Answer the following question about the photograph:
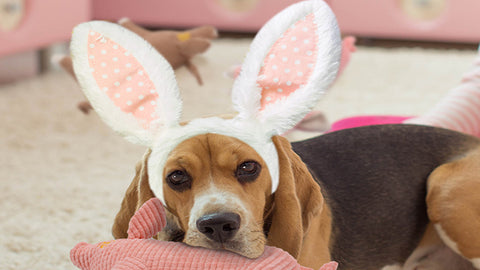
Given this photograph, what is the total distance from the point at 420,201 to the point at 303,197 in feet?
1.24

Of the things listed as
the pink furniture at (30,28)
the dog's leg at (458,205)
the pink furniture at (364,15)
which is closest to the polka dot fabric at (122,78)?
the dog's leg at (458,205)

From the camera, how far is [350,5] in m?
4.47

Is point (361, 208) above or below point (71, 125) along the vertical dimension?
above

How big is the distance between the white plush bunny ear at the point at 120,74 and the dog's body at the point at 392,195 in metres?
0.35

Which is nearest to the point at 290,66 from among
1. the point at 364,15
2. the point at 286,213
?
the point at 286,213

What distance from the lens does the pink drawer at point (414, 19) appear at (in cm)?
439

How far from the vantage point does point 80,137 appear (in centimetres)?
250

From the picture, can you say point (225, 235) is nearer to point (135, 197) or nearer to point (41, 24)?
point (135, 197)

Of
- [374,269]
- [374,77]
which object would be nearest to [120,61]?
[374,269]

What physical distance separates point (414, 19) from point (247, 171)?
3.79 meters

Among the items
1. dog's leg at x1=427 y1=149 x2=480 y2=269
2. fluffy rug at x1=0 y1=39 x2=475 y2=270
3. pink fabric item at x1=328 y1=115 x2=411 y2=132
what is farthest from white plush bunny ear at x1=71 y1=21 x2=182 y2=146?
pink fabric item at x1=328 y1=115 x2=411 y2=132

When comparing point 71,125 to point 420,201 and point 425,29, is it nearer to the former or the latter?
point 420,201

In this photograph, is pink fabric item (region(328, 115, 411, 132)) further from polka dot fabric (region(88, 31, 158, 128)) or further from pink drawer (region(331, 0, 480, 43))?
pink drawer (region(331, 0, 480, 43))

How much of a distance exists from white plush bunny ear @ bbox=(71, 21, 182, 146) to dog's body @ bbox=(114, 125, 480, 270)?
349mm
